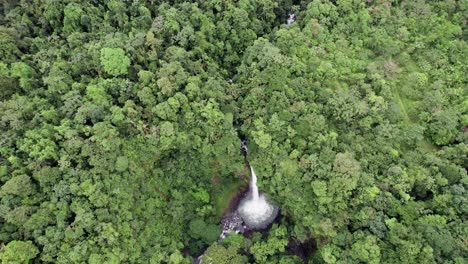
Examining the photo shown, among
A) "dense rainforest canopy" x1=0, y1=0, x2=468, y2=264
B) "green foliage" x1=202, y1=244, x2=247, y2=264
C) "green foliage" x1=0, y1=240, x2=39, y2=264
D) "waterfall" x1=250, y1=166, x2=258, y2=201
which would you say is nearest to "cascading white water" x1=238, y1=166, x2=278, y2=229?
"waterfall" x1=250, y1=166, x2=258, y2=201

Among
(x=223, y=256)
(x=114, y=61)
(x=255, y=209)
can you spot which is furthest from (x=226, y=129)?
(x=114, y=61)

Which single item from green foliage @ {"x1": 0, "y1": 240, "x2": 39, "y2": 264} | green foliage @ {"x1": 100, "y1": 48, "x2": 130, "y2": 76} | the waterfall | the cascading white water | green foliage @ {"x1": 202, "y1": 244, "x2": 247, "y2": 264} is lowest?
green foliage @ {"x1": 0, "y1": 240, "x2": 39, "y2": 264}

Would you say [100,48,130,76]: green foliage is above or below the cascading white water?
above

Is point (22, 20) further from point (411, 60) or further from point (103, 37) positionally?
point (411, 60)

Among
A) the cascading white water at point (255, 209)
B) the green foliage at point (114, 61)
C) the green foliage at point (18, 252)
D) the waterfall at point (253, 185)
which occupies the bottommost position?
the green foliage at point (18, 252)

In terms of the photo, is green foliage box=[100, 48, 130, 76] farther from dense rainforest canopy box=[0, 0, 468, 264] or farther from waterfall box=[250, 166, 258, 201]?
waterfall box=[250, 166, 258, 201]

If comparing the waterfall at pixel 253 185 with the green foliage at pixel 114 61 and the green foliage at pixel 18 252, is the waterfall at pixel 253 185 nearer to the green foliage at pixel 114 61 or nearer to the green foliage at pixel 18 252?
the green foliage at pixel 114 61

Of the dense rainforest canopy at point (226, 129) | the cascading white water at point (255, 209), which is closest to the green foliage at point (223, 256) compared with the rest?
the dense rainforest canopy at point (226, 129)
